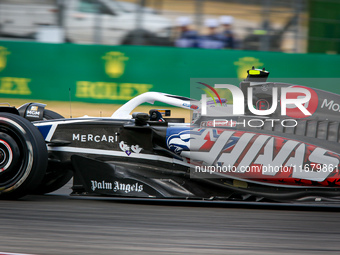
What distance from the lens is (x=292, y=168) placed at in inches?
172

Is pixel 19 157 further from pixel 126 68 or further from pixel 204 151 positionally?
pixel 126 68

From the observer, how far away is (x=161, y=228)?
371 centimetres

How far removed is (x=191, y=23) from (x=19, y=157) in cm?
564

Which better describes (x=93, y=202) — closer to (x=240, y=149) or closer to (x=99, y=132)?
(x=99, y=132)

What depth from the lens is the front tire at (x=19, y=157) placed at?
4484 mm

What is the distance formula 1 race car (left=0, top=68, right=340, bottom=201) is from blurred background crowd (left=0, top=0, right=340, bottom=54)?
15.6ft

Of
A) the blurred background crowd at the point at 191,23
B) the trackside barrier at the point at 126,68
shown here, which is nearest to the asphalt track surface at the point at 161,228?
the trackside barrier at the point at 126,68

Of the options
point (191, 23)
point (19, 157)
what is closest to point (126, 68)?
point (191, 23)

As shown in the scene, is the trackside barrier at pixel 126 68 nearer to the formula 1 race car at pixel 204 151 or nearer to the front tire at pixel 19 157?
the formula 1 race car at pixel 204 151

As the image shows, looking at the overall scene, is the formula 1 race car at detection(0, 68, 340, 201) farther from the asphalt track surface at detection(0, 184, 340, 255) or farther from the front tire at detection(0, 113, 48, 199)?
the asphalt track surface at detection(0, 184, 340, 255)

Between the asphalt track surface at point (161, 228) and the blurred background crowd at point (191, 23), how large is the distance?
5.25 m

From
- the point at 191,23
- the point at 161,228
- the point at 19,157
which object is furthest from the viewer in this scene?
the point at 191,23

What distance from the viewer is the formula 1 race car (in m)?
4.41

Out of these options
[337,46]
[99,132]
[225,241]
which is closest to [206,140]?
[99,132]
